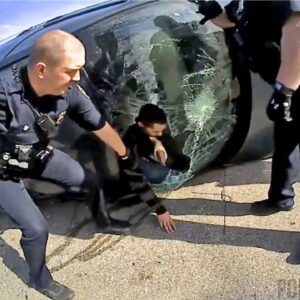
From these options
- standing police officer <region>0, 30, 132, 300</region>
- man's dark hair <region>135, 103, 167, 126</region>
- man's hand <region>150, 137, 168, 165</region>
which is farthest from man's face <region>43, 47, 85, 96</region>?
man's hand <region>150, 137, 168, 165</region>

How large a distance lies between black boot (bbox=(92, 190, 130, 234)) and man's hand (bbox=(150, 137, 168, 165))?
0.35m

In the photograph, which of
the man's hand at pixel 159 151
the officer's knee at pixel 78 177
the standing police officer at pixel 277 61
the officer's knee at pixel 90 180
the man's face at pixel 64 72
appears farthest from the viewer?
the man's hand at pixel 159 151

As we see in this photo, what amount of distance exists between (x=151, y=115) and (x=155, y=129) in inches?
3.0

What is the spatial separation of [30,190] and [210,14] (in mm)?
1288

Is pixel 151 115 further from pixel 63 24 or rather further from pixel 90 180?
pixel 63 24

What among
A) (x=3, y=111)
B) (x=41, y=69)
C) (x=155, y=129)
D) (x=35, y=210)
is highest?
(x=41, y=69)

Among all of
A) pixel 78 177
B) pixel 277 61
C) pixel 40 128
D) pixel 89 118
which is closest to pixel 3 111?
pixel 40 128

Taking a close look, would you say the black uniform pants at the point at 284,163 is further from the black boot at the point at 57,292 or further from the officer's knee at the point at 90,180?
the black boot at the point at 57,292

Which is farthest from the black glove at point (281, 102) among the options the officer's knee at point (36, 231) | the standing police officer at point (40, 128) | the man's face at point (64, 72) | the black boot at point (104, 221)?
the officer's knee at point (36, 231)

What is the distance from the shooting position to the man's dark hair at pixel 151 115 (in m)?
2.76

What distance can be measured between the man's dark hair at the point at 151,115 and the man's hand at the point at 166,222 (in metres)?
0.49

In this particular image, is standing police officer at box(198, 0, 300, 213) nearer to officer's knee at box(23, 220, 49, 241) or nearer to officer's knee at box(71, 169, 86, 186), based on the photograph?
officer's knee at box(71, 169, 86, 186)

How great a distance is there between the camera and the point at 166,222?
2.88 meters

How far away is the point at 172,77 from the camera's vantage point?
2.79m
